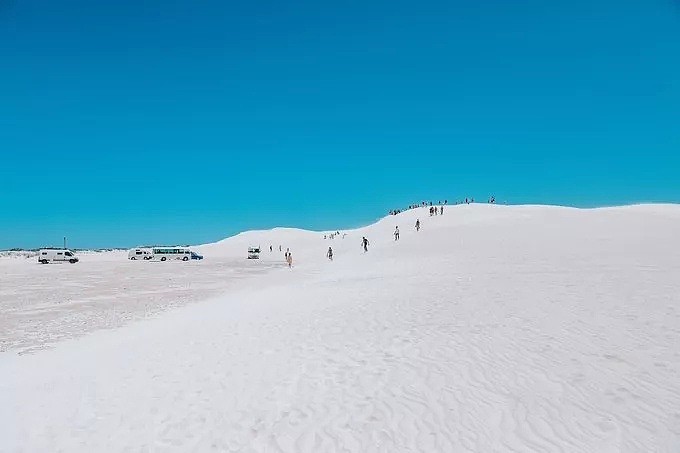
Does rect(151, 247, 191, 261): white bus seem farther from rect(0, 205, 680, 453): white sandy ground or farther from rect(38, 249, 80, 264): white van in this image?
rect(0, 205, 680, 453): white sandy ground

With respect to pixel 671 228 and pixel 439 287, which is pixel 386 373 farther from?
pixel 671 228

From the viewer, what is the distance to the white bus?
69.4 metres

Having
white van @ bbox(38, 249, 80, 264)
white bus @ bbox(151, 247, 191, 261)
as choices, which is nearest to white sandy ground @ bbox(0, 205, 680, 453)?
white van @ bbox(38, 249, 80, 264)

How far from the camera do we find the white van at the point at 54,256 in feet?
208

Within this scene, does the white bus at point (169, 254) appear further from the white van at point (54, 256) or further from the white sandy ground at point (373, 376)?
the white sandy ground at point (373, 376)

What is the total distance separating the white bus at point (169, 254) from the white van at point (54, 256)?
11.3 m

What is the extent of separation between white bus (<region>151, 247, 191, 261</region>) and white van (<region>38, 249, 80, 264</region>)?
11.3 m

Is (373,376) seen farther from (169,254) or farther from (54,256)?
(54,256)

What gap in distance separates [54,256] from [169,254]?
1539cm

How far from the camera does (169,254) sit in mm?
70375

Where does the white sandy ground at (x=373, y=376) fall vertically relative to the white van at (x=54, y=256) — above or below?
below

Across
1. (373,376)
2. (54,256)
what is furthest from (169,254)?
(373,376)

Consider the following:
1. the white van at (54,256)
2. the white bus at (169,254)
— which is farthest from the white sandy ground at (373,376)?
the white bus at (169,254)

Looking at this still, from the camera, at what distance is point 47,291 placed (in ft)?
85.1
